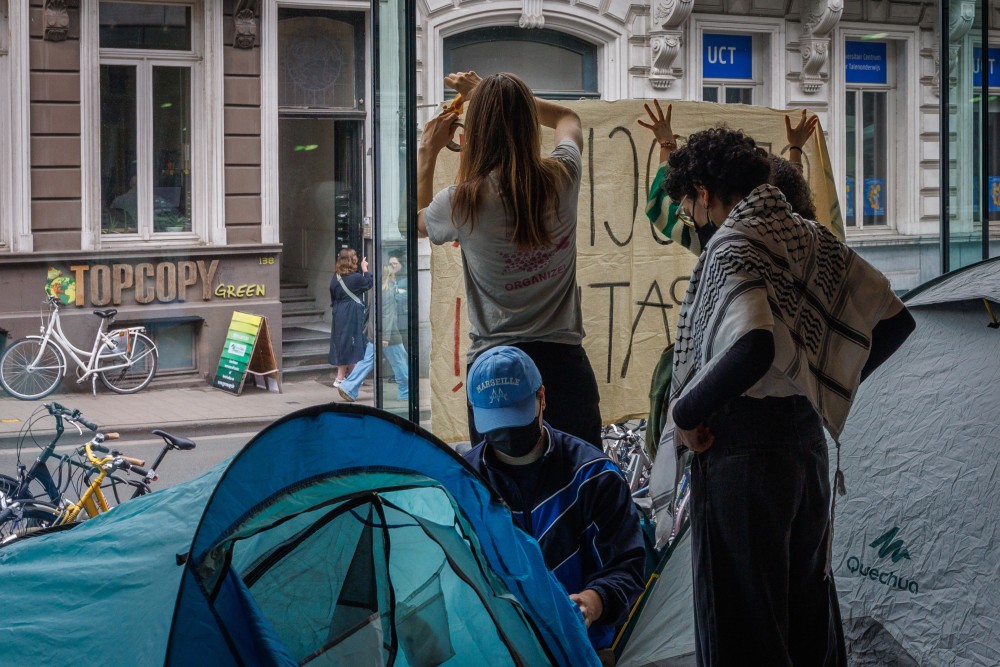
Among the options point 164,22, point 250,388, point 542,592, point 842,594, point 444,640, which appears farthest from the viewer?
point 164,22

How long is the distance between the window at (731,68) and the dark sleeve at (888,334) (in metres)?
8.49

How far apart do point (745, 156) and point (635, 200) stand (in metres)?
2.19

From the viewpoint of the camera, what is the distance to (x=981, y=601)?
3.12 m

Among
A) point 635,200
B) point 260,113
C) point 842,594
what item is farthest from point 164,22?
point 842,594

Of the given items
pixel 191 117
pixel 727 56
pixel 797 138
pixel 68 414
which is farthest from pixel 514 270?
pixel 727 56

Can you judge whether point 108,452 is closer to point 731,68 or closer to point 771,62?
point 731,68

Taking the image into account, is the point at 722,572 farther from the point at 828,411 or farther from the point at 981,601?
the point at 981,601

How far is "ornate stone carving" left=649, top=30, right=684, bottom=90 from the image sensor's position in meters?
10.4

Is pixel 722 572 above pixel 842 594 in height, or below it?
above

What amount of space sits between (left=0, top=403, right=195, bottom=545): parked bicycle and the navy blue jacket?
2681 mm

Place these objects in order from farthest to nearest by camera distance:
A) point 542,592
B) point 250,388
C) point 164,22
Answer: point 164,22
point 250,388
point 542,592

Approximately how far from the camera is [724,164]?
2520 mm

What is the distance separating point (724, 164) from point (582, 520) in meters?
0.84

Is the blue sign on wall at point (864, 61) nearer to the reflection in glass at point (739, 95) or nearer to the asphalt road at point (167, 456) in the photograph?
the reflection in glass at point (739, 95)
